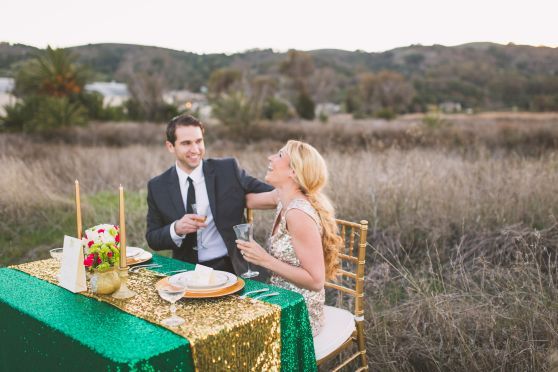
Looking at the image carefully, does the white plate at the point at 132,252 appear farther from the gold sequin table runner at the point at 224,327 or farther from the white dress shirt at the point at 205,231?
the white dress shirt at the point at 205,231

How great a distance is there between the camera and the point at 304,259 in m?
2.37

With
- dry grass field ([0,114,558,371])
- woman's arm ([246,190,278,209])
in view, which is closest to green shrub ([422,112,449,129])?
dry grass field ([0,114,558,371])

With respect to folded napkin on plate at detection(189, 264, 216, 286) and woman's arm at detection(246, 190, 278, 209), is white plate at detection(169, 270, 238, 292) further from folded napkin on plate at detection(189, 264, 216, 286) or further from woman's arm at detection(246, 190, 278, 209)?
woman's arm at detection(246, 190, 278, 209)

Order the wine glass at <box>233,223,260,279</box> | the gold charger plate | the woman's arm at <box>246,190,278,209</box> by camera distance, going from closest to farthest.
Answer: the gold charger plate < the wine glass at <box>233,223,260,279</box> < the woman's arm at <box>246,190,278,209</box>

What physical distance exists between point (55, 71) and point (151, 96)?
12.5 feet

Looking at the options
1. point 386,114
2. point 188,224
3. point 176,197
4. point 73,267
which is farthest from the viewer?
point 386,114

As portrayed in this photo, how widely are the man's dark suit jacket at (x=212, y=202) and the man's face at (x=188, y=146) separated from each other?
11cm

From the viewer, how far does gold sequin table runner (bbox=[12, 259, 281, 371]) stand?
180 centimetres

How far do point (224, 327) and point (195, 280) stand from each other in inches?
15.6

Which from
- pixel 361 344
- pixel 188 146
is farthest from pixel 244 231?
pixel 188 146

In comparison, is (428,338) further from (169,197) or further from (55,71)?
(55,71)

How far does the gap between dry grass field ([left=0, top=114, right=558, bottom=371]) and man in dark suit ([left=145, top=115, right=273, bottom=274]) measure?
3.56 feet

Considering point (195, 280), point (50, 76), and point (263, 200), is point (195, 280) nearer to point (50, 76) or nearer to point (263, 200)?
point (263, 200)

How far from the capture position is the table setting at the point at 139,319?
1744 mm
